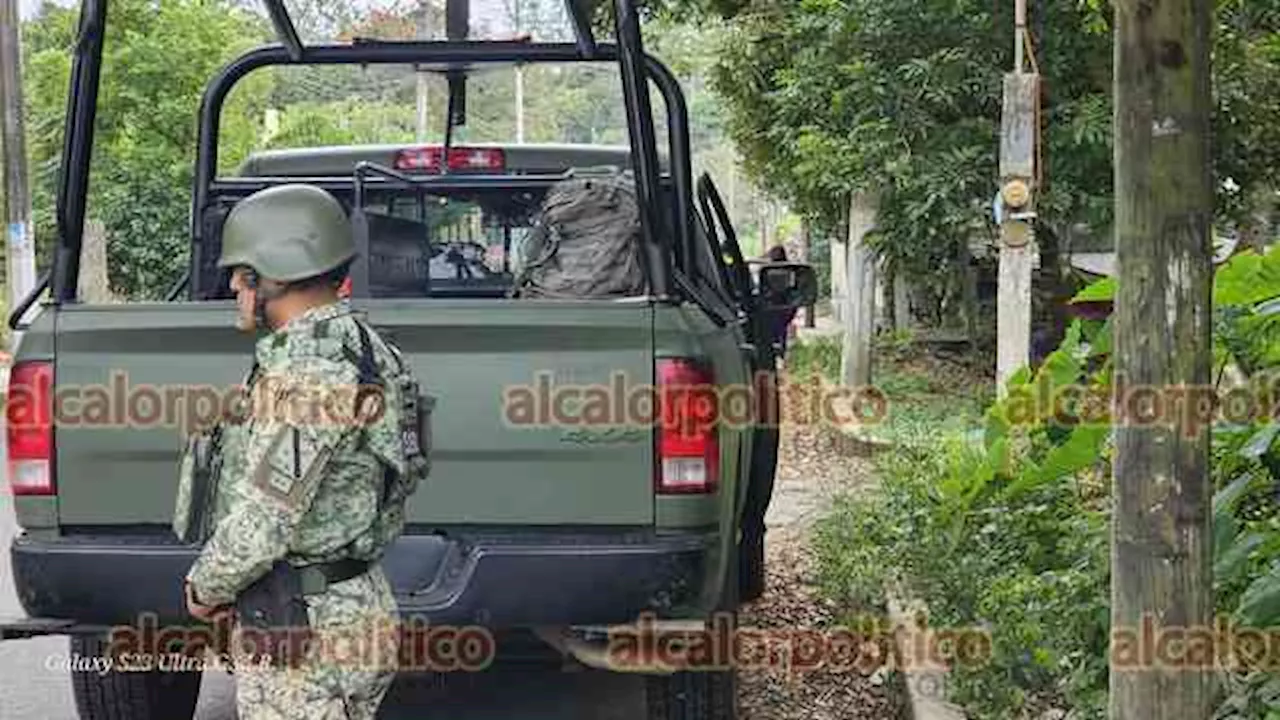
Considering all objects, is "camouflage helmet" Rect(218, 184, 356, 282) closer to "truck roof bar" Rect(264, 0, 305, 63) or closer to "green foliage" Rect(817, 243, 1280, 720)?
"green foliage" Rect(817, 243, 1280, 720)

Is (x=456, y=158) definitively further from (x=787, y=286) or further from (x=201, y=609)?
(x=201, y=609)

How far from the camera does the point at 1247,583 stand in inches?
169

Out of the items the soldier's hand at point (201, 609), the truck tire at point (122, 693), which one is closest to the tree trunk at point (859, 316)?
the truck tire at point (122, 693)

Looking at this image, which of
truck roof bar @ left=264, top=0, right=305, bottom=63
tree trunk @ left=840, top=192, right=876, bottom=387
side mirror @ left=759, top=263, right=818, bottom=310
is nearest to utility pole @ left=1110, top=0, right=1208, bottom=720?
truck roof bar @ left=264, top=0, right=305, bottom=63

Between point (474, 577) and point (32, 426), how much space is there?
125 centimetres

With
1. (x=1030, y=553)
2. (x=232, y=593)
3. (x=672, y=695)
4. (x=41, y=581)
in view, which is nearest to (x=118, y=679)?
(x=41, y=581)

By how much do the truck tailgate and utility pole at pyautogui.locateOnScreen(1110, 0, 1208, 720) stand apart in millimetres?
1634

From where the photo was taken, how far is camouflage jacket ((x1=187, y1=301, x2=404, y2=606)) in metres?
3.15

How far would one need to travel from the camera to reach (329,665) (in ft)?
10.8

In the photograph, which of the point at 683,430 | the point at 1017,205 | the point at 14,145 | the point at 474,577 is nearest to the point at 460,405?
the point at 474,577

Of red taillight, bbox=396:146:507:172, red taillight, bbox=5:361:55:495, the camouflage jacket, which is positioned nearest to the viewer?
the camouflage jacket

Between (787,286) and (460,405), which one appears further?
(787,286)

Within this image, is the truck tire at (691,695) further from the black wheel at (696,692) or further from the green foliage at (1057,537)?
the green foliage at (1057,537)

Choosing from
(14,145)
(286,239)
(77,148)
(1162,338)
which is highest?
(14,145)
